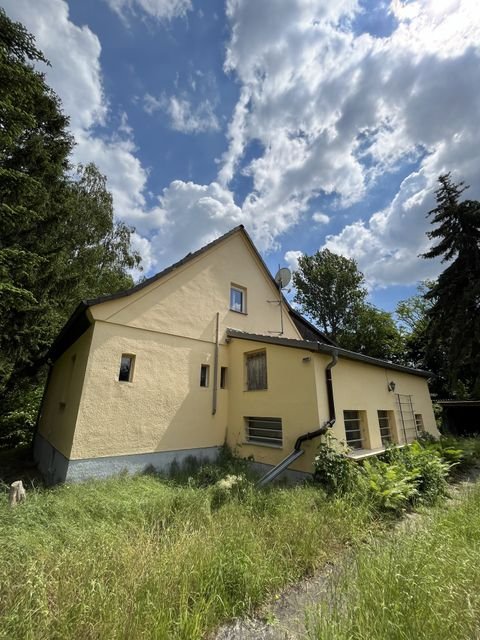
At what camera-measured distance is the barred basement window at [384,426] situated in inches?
367

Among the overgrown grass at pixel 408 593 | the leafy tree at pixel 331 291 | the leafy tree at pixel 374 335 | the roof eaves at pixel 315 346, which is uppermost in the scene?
the leafy tree at pixel 331 291

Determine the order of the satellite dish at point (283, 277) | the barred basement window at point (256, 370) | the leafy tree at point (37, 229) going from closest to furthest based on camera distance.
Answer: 1. the leafy tree at point (37, 229)
2. the barred basement window at point (256, 370)
3. the satellite dish at point (283, 277)

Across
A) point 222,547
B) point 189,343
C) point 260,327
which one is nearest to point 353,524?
point 222,547

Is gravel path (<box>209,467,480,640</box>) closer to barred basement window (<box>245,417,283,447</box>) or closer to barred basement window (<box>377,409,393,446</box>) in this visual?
barred basement window (<box>245,417,283,447</box>)

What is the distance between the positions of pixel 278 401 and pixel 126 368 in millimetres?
4405

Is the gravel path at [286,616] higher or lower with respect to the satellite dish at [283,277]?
lower

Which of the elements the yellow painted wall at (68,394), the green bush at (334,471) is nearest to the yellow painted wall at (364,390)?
the green bush at (334,471)

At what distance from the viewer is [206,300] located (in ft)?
32.2

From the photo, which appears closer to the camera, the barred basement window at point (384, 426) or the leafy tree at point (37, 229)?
the leafy tree at point (37, 229)

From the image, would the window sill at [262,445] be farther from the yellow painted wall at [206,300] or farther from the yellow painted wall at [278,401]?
the yellow painted wall at [206,300]

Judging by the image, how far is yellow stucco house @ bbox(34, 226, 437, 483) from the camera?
692 cm

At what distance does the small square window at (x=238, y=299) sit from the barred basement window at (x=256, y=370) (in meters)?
2.32

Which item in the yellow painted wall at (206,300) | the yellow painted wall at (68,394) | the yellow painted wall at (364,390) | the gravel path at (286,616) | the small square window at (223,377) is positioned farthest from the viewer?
the small square window at (223,377)

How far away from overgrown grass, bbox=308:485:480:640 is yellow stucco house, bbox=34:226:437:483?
3356 millimetres
